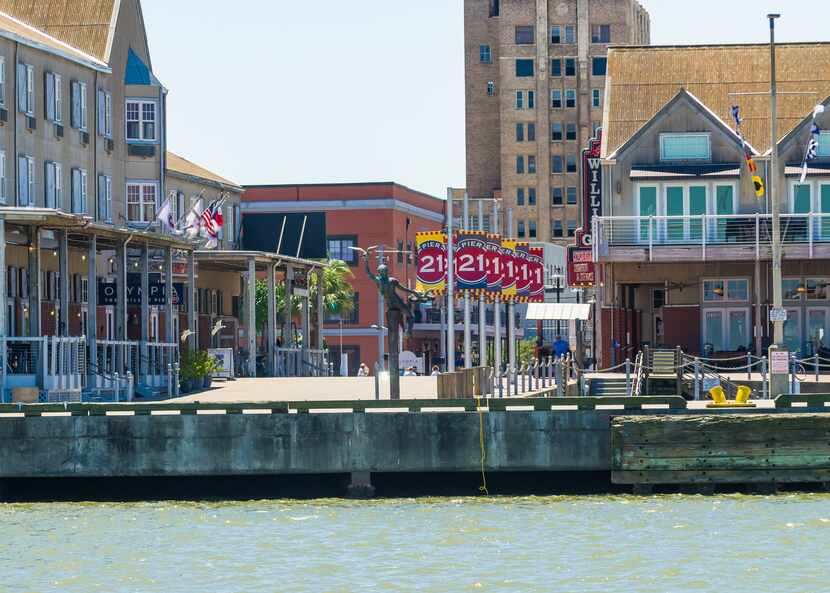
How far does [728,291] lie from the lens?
2571 inches

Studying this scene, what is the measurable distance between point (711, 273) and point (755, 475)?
87.8 ft

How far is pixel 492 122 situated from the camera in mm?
181875

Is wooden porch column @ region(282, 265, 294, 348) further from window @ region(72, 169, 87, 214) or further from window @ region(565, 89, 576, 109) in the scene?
window @ region(565, 89, 576, 109)

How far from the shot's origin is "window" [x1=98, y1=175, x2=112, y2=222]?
220ft

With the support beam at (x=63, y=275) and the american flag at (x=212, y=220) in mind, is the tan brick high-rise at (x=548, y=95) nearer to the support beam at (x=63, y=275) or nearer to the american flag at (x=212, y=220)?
the american flag at (x=212, y=220)

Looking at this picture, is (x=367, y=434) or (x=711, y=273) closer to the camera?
(x=367, y=434)

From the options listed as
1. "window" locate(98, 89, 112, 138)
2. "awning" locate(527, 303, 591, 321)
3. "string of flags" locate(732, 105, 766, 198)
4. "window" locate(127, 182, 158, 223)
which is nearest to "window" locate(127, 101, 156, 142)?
"window" locate(127, 182, 158, 223)

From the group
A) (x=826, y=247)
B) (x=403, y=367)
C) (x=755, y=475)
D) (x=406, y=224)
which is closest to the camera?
(x=755, y=475)

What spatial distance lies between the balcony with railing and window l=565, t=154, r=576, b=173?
4422 inches

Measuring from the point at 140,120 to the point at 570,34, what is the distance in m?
110

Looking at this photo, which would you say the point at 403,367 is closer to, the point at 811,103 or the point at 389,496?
the point at 811,103

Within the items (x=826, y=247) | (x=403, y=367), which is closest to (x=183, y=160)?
(x=403, y=367)

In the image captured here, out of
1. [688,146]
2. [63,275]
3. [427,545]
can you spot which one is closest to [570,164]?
[688,146]

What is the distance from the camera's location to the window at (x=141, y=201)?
72438 millimetres
